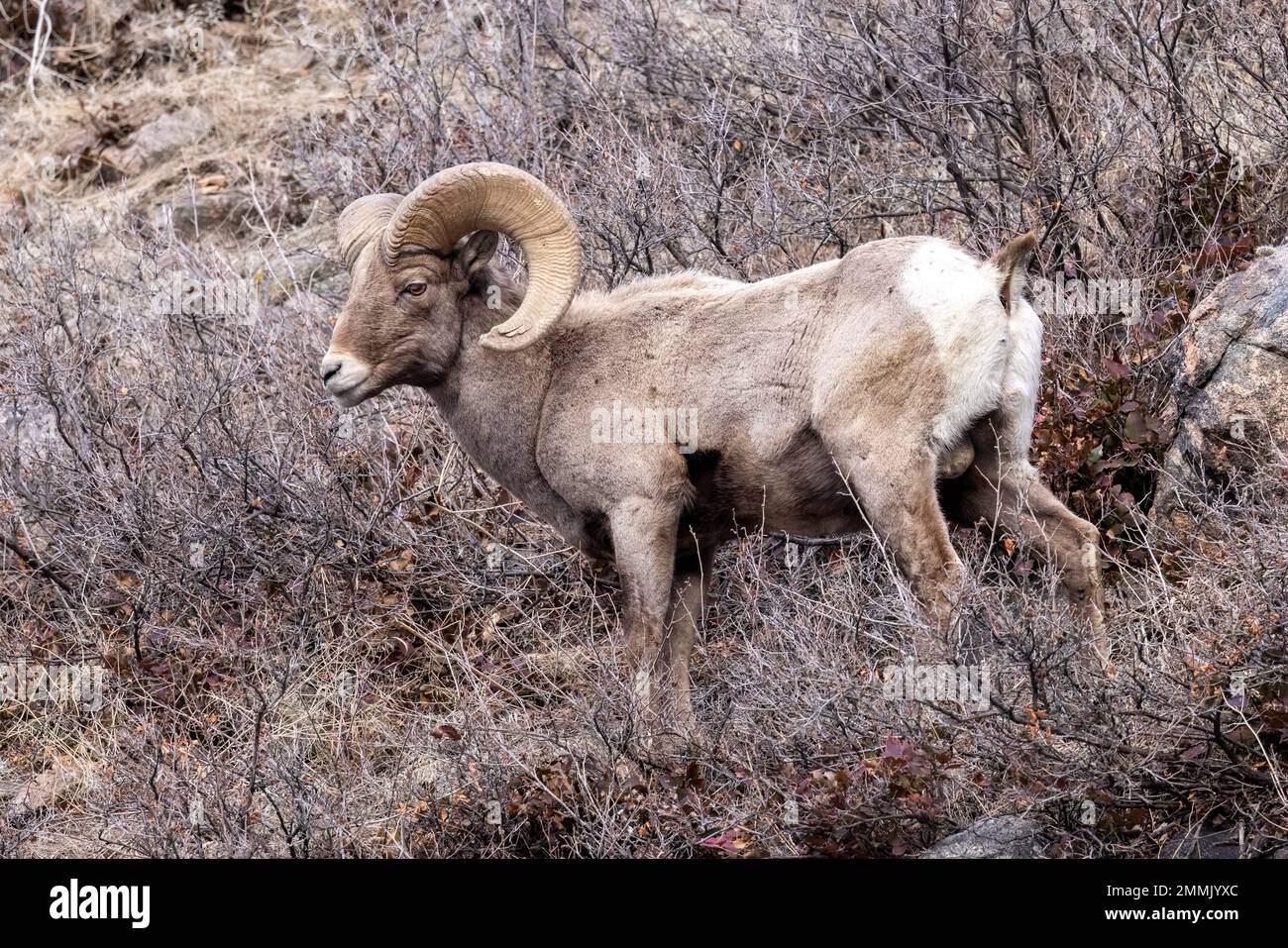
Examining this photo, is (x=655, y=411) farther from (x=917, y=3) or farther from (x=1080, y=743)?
(x=917, y=3)

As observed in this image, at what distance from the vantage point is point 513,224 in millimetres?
7180

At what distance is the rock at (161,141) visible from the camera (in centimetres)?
1397

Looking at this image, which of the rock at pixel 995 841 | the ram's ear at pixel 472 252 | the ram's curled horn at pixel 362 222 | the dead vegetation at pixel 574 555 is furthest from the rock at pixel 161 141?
the rock at pixel 995 841

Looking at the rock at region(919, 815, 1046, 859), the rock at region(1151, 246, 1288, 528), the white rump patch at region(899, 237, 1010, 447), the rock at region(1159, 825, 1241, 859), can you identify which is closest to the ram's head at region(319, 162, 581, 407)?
the white rump patch at region(899, 237, 1010, 447)

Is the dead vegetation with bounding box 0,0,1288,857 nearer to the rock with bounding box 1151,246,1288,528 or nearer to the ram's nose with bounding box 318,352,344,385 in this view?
the rock with bounding box 1151,246,1288,528

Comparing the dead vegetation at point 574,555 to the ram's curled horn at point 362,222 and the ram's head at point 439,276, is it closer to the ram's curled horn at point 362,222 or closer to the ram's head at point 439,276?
the ram's head at point 439,276

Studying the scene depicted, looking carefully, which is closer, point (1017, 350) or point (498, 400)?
point (1017, 350)

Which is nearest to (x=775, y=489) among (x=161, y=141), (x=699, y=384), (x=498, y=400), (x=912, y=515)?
(x=699, y=384)

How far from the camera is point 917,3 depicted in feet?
33.4

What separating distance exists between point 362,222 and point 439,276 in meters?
0.59

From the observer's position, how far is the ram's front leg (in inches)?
274

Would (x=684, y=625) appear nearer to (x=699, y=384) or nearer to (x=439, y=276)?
(x=699, y=384)

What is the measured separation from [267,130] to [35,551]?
220 inches

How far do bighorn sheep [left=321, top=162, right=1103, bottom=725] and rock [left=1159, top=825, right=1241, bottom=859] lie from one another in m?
1.01
